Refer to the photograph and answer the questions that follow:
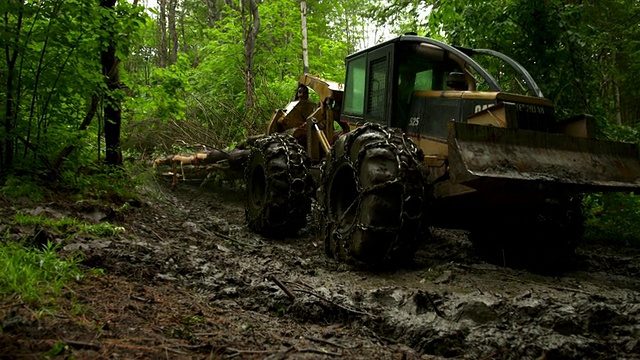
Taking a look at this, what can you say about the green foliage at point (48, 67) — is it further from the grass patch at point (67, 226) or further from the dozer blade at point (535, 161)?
the dozer blade at point (535, 161)

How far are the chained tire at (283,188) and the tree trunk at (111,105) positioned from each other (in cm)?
239

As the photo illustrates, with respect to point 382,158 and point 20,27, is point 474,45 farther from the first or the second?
point 20,27

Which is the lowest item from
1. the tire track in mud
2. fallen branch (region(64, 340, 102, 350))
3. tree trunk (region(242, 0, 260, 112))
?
the tire track in mud

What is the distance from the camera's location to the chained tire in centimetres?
673

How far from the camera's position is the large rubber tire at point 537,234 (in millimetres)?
5223

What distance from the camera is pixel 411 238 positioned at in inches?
178

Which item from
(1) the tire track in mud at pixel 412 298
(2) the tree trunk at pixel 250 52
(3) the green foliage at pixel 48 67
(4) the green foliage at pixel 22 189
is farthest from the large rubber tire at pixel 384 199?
(2) the tree trunk at pixel 250 52

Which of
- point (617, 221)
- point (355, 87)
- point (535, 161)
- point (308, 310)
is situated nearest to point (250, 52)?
point (355, 87)

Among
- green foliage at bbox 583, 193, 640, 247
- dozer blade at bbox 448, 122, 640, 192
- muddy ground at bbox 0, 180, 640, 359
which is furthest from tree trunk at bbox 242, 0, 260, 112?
dozer blade at bbox 448, 122, 640, 192

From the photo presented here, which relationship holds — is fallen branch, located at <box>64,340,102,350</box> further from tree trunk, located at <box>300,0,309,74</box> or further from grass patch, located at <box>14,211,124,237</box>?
tree trunk, located at <box>300,0,309,74</box>

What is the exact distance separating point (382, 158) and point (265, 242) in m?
2.73

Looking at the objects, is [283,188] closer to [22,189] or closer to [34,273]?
[22,189]

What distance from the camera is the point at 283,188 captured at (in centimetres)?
674

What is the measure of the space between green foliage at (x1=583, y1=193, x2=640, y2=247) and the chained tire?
4069 millimetres
